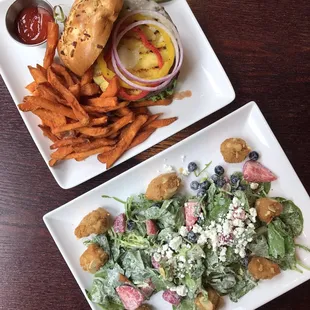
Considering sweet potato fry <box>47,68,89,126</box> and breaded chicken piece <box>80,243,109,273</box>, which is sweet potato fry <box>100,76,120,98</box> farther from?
breaded chicken piece <box>80,243,109,273</box>

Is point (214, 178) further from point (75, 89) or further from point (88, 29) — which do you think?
point (88, 29)

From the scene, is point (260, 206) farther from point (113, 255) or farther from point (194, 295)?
point (113, 255)

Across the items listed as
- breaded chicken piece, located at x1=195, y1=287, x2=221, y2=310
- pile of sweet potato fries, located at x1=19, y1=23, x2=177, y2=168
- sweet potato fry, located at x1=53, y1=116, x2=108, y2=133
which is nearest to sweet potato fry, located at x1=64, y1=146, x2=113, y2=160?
pile of sweet potato fries, located at x1=19, y1=23, x2=177, y2=168

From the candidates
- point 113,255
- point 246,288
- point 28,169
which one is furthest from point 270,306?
point 28,169

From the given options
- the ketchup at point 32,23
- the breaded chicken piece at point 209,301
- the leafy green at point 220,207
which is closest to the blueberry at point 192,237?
the leafy green at point 220,207

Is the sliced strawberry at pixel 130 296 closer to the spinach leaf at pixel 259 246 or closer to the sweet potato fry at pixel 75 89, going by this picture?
the spinach leaf at pixel 259 246

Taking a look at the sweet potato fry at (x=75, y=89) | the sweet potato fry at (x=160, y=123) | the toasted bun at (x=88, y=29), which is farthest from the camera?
the sweet potato fry at (x=160, y=123)
